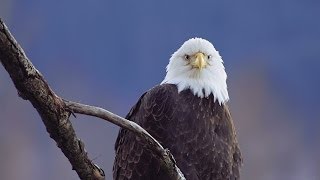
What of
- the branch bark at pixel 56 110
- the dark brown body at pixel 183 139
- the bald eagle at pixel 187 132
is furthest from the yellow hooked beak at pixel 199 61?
the branch bark at pixel 56 110

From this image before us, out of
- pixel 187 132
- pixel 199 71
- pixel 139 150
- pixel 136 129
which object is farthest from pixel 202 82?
pixel 136 129

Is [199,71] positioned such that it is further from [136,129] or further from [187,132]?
[136,129]

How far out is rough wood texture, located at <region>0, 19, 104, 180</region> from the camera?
3.94 feet

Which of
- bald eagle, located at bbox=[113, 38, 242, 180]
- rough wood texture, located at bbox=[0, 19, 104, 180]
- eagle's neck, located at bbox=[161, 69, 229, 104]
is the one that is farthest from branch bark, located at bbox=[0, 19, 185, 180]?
eagle's neck, located at bbox=[161, 69, 229, 104]

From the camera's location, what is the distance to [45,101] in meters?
1.30

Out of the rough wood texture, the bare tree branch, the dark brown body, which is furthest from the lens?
the dark brown body

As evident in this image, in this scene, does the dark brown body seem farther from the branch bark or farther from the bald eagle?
the branch bark

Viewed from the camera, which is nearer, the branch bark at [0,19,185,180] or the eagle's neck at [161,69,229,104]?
the branch bark at [0,19,185,180]

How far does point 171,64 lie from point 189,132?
495mm

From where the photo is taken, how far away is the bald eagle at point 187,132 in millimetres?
2146

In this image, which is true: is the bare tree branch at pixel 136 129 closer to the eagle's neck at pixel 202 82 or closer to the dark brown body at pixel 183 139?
the dark brown body at pixel 183 139

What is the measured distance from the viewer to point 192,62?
247 centimetres

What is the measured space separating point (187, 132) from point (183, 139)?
0.03 m

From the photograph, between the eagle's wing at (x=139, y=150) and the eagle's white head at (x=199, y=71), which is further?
the eagle's white head at (x=199, y=71)
